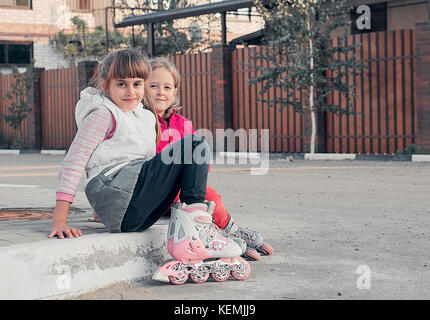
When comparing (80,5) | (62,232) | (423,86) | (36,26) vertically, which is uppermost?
(80,5)

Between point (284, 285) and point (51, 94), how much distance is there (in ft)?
63.0

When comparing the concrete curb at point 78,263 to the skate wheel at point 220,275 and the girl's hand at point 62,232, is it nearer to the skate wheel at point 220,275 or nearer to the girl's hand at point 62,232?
the girl's hand at point 62,232

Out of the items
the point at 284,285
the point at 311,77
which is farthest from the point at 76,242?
the point at 311,77

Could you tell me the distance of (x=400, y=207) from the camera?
6.87 m

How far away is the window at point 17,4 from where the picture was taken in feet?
102

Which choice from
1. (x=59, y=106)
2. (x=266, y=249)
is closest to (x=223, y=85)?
(x=59, y=106)

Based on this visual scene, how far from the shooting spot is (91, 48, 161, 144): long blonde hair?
4055 millimetres

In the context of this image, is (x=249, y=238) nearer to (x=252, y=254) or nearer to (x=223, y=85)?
(x=252, y=254)

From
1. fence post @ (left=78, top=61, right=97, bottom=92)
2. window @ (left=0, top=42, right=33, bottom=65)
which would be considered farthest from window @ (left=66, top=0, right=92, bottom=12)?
fence post @ (left=78, top=61, right=97, bottom=92)

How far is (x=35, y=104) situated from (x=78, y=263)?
63.8 feet

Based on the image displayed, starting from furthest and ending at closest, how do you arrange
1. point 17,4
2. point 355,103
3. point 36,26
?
point 36,26 < point 17,4 < point 355,103

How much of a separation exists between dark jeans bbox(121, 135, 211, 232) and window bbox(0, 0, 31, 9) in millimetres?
28904

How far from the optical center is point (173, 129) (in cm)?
475

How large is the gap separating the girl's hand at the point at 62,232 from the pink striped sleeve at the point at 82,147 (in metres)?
0.14
